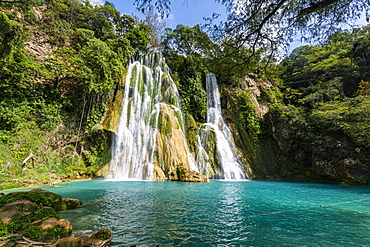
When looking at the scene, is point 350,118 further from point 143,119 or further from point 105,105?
point 105,105

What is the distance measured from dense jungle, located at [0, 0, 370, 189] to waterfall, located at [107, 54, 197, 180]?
104 cm

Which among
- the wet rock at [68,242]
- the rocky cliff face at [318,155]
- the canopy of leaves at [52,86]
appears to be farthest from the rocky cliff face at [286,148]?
the wet rock at [68,242]

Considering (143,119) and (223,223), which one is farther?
(143,119)

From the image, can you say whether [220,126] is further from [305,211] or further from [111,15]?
[111,15]

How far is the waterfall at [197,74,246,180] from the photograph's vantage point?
603 inches

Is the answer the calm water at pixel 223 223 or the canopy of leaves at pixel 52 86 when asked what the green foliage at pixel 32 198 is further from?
the canopy of leaves at pixel 52 86

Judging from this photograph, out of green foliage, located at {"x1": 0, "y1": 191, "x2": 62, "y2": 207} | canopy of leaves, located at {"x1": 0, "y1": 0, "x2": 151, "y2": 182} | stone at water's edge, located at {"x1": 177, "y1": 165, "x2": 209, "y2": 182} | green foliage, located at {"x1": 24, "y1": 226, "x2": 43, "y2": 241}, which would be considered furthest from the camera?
stone at water's edge, located at {"x1": 177, "y1": 165, "x2": 209, "y2": 182}

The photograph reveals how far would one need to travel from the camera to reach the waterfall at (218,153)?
15.3 metres

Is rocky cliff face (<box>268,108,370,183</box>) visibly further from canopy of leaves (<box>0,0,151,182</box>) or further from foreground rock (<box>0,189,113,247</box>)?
canopy of leaves (<box>0,0,151,182</box>)

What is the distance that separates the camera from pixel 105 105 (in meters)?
16.5

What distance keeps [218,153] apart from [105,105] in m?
11.5

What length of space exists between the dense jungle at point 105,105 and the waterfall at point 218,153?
964 millimetres

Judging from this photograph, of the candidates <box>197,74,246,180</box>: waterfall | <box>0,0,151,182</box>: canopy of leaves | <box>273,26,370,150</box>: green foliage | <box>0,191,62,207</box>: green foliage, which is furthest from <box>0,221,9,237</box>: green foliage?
<box>197,74,246,180</box>: waterfall

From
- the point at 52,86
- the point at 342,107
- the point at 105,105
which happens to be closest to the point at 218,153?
the point at 342,107
